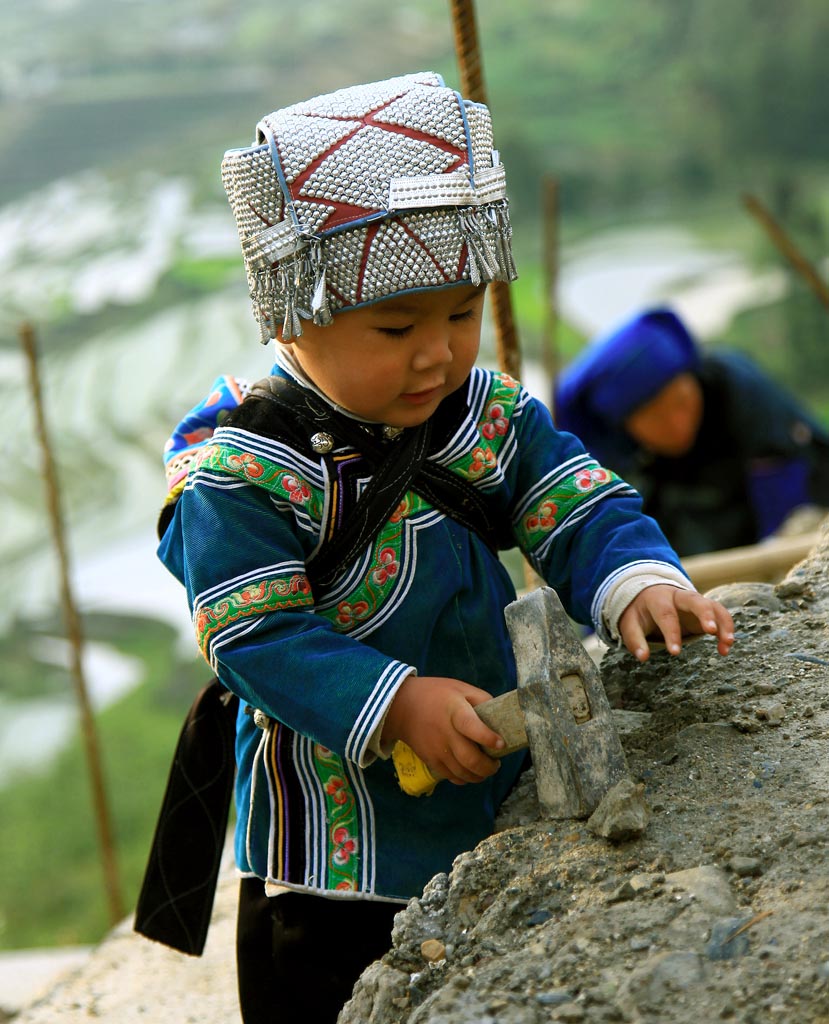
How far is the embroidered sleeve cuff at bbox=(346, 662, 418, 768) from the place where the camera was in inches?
55.6

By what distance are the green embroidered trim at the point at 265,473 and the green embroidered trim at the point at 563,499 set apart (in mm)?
299

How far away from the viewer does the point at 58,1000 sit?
8.75ft

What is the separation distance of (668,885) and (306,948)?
61cm

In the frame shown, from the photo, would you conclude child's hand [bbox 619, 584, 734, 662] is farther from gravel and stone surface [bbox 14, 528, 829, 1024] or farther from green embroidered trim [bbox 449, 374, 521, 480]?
green embroidered trim [bbox 449, 374, 521, 480]

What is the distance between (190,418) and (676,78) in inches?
400

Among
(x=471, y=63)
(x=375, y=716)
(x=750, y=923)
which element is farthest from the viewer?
(x=471, y=63)

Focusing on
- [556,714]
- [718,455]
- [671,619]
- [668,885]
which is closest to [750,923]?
[668,885]

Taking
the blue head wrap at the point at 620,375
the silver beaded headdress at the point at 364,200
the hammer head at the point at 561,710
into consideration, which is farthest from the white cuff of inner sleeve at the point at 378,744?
the blue head wrap at the point at 620,375

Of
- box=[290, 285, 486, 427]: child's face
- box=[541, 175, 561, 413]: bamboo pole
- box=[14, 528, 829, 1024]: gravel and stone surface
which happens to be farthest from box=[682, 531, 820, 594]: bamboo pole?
box=[290, 285, 486, 427]: child's face

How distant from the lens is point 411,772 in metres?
1.47

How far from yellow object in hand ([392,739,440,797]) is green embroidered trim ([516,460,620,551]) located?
1.14 feet

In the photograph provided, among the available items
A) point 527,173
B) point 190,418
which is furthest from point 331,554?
point 527,173

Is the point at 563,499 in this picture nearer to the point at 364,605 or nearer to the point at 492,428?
the point at 492,428

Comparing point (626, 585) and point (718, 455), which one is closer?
point (626, 585)
